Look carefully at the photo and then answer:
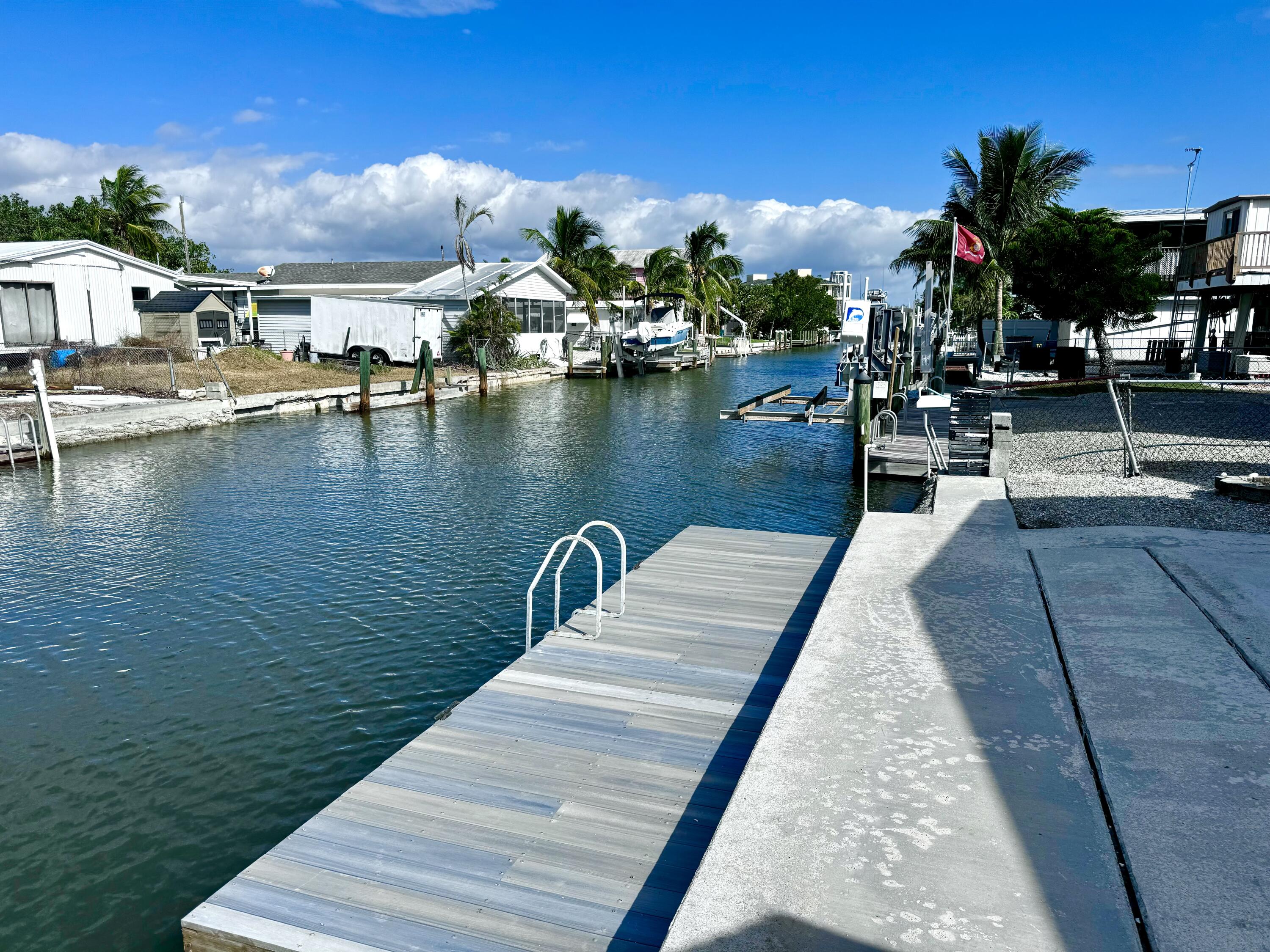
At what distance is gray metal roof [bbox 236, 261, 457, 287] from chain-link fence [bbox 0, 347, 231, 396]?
19362 millimetres

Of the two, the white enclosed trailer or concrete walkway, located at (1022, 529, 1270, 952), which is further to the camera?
the white enclosed trailer

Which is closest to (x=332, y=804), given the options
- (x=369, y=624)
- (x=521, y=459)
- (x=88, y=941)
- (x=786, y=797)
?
(x=88, y=941)

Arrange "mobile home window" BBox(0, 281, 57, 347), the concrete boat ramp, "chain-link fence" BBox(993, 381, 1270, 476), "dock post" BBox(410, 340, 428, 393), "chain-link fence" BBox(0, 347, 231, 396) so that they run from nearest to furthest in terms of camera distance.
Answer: the concrete boat ramp
"chain-link fence" BBox(993, 381, 1270, 476)
"chain-link fence" BBox(0, 347, 231, 396)
"mobile home window" BBox(0, 281, 57, 347)
"dock post" BBox(410, 340, 428, 393)

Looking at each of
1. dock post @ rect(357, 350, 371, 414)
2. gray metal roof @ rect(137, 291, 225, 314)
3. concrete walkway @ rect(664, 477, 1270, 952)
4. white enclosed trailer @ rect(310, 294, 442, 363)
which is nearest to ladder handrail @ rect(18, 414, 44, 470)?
dock post @ rect(357, 350, 371, 414)

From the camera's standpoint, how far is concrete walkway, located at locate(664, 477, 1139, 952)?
3.28 m

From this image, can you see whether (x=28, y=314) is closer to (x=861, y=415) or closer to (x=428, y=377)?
(x=428, y=377)

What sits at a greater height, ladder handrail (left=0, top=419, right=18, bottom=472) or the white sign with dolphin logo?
the white sign with dolphin logo

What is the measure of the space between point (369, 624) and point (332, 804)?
5.00m

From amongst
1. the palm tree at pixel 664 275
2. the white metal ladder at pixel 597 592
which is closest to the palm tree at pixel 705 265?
the palm tree at pixel 664 275

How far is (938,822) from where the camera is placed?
392 cm

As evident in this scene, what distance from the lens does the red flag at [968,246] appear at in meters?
29.9

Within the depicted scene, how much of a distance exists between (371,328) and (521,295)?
892 centimetres

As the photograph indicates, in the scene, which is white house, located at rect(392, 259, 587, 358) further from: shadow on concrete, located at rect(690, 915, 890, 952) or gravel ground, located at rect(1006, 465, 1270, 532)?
shadow on concrete, located at rect(690, 915, 890, 952)

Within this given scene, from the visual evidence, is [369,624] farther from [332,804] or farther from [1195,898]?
[1195,898]
